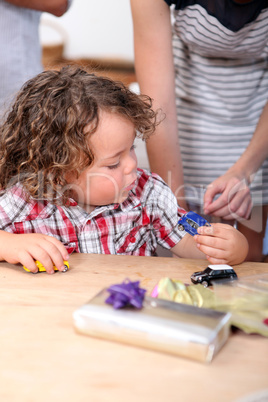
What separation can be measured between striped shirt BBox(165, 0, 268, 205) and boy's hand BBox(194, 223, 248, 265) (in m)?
0.40

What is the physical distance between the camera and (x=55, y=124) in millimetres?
1029

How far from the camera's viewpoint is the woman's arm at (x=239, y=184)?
115cm

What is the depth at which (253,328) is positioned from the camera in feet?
2.07

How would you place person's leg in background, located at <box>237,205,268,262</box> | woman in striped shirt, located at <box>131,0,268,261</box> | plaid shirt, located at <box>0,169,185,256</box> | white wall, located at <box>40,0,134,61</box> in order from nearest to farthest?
plaid shirt, located at <box>0,169,185,256</box> → woman in striped shirt, located at <box>131,0,268,261</box> → person's leg in background, located at <box>237,205,268,262</box> → white wall, located at <box>40,0,134,61</box>

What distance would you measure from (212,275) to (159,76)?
2.06 feet

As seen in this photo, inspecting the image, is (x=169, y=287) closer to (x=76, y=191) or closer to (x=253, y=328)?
(x=253, y=328)

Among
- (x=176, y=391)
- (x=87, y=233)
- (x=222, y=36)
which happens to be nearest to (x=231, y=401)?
(x=176, y=391)

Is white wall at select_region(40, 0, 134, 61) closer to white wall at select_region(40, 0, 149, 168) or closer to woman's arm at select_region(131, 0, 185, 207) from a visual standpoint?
white wall at select_region(40, 0, 149, 168)

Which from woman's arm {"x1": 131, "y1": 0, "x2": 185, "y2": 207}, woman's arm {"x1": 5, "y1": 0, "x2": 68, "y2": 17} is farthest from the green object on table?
woman's arm {"x1": 5, "y1": 0, "x2": 68, "y2": 17}

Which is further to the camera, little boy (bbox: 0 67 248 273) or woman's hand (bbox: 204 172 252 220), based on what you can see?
woman's hand (bbox: 204 172 252 220)

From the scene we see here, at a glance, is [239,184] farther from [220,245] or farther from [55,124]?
[55,124]

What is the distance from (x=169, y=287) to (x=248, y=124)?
2.65 ft

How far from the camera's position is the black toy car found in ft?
2.57

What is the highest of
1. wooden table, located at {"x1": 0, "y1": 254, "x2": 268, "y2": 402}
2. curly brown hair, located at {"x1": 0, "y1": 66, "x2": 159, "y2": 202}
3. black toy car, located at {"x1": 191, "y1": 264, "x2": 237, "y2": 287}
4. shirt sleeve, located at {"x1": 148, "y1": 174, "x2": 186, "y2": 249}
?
curly brown hair, located at {"x1": 0, "y1": 66, "x2": 159, "y2": 202}
